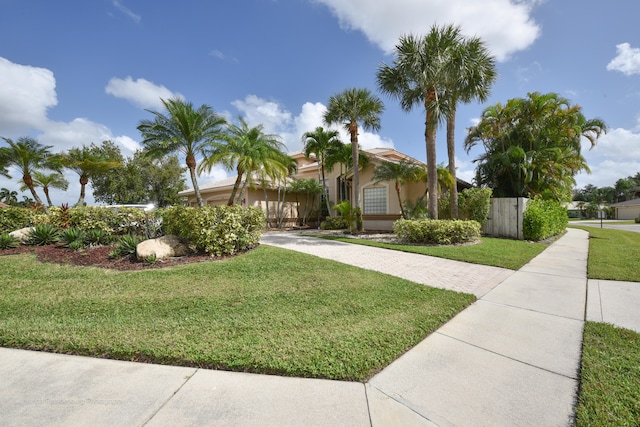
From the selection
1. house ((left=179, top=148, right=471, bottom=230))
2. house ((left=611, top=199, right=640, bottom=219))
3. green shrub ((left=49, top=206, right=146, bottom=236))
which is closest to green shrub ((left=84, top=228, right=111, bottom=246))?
green shrub ((left=49, top=206, right=146, bottom=236))

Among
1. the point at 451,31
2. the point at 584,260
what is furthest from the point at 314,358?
the point at 451,31

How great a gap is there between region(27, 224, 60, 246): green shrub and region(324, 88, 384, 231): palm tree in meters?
13.4

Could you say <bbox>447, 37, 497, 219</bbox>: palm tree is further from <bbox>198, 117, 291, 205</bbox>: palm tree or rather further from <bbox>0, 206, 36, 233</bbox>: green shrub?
<bbox>0, 206, 36, 233</bbox>: green shrub

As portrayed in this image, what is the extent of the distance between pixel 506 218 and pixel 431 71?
334 inches

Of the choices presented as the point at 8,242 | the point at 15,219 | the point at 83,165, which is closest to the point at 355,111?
the point at 8,242

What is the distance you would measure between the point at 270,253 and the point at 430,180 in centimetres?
832

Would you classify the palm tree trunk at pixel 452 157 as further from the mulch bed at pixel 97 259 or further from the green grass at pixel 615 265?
the mulch bed at pixel 97 259

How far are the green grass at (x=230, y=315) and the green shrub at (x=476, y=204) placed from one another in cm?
1026

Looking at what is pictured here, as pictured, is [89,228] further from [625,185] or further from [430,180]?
[625,185]

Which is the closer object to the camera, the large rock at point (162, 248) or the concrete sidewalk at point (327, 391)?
the concrete sidewalk at point (327, 391)

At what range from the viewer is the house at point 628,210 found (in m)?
44.0

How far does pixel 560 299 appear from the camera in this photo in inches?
195

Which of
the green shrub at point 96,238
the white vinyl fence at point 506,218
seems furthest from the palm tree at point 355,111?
the green shrub at point 96,238

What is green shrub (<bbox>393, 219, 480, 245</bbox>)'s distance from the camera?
36.5 ft
